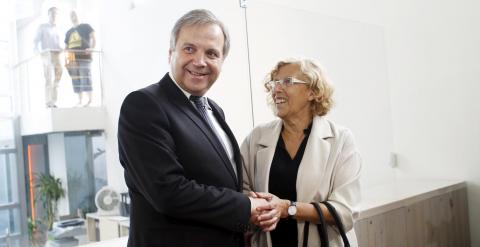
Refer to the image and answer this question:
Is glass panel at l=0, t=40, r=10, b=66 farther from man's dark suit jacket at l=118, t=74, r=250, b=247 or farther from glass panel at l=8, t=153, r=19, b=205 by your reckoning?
man's dark suit jacket at l=118, t=74, r=250, b=247

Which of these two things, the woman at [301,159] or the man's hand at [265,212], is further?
the woman at [301,159]

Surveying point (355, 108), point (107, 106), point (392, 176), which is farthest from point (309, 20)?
point (107, 106)

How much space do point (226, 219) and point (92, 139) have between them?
6284mm

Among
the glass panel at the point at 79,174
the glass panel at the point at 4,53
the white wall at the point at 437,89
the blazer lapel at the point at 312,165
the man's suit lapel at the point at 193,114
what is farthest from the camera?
the glass panel at the point at 79,174

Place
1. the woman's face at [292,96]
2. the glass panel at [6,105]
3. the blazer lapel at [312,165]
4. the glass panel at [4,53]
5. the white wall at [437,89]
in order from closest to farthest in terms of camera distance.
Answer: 1. the blazer lapel at [312,165]
2. the woman's face at [292,96]
3. the white wall at [437,89]
4. the glass panel at [6,105]
5. the glass panel at [4,53]

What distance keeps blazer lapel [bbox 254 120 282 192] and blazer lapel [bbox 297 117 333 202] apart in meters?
0.13

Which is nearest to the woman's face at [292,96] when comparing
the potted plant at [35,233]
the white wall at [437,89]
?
the white wall at [437,89]

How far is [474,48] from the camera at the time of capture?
308 cm

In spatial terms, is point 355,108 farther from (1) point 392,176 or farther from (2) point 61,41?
(2) point 61,41

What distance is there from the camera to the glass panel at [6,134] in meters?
5.86

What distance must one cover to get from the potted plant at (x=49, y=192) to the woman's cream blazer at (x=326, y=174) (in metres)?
5.61

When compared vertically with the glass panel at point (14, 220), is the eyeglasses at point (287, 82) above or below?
above

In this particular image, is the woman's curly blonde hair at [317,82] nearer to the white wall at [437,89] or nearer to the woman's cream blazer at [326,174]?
the woman's cream blazer at [326,174]

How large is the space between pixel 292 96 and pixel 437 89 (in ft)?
6.69
